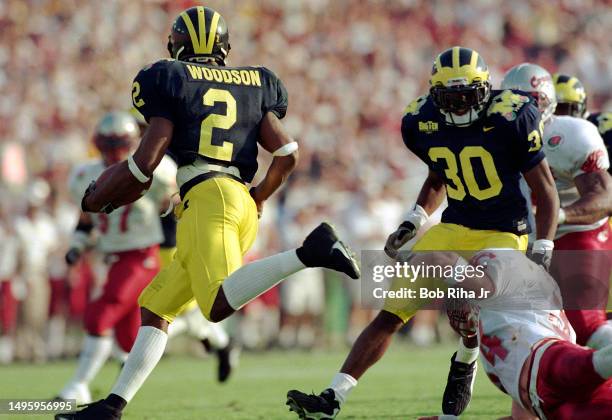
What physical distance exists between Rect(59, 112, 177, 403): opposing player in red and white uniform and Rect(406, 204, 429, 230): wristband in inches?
95.9

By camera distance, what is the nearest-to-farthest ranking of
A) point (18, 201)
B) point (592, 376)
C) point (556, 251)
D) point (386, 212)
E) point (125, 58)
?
point (592, 376), point (556, 251), point (18, 201), point (386, 212), point (125, 58)

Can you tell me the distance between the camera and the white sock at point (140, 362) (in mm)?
4820

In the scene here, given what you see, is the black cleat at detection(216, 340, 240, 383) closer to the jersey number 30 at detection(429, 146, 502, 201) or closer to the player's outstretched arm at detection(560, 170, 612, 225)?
the jersey number 30 at detection(429, 146, 502, 201)

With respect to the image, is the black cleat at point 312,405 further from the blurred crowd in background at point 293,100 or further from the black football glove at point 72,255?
the blurred crowd in background at point 293,100

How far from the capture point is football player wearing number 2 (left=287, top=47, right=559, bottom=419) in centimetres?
502

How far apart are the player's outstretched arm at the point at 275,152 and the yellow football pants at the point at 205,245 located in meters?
0.23

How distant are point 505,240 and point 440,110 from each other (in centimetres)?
70

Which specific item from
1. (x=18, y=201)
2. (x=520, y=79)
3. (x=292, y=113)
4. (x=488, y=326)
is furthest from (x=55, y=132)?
(x=488, y=326)

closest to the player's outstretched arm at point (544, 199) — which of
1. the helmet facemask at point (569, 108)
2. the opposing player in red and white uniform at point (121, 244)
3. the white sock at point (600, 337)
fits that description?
the white sock at point (600, 337)

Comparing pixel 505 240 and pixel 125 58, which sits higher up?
pixel 125 58

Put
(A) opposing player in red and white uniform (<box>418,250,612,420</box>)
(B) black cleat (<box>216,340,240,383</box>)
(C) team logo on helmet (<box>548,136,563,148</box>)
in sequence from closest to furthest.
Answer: (A) opposing player in red and white uniform (<box>418,250,612,420</box>) → (C) team logo on helmet (<box>548,136,563,148</box>) → (B) black cleat (<box>216,340,240,383</box>)

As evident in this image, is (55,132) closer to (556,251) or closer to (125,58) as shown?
(125,58)

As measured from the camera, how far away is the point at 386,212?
12852 mm

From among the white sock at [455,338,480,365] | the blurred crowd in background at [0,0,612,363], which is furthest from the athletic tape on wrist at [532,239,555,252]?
the blurred crowd in background at [0,0,612,363]
